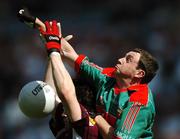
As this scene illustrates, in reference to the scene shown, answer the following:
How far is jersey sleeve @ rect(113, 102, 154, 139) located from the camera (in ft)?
19.6

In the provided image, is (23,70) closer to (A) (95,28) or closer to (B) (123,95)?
(A) (95,28)

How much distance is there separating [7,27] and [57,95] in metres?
7.72

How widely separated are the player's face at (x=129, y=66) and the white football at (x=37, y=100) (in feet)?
2.04

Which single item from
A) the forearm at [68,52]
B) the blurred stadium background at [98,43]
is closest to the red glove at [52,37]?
the forearm at [68,52]

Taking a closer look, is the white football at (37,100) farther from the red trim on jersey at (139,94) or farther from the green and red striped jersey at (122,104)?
the red trim on jersey at (139,94)

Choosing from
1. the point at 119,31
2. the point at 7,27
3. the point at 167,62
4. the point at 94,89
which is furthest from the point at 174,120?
the point at 7,27

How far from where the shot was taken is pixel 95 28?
12.7 m

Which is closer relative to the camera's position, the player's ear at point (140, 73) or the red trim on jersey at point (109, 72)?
the player's ear at point (140, 73)

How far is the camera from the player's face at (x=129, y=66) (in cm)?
629

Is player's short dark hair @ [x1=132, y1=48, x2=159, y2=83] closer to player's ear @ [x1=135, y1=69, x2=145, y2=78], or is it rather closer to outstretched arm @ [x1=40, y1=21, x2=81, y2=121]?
player's ear @ [x1=135, y1=69, x2=145, y2=78]

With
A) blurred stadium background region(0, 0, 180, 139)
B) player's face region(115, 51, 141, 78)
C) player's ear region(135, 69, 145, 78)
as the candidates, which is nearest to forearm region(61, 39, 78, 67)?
player's face region(115, 51, 141, 78)

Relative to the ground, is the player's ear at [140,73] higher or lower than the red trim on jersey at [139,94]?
higher

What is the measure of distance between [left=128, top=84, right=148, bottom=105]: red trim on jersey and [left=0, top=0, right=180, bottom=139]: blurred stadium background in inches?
141

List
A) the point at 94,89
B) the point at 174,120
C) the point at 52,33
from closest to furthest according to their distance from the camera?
the point at 52,33, the point at 94,89, the point at 174,120
